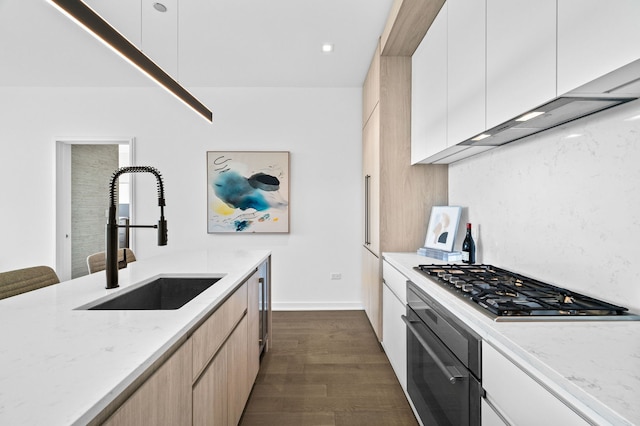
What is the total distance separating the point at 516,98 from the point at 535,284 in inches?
33.8

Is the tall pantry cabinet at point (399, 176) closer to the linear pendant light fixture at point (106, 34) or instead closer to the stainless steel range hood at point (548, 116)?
the stainless steel range hood at point (548, 116)

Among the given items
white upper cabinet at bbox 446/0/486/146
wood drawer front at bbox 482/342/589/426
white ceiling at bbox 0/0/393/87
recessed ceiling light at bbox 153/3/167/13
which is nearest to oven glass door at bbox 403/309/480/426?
wood drawer front at bbox 482/342/589/426

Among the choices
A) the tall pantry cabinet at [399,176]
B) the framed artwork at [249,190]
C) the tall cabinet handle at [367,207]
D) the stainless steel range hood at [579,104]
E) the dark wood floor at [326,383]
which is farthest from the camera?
the framed artwork at [249,190]

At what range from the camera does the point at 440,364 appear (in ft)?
4.42

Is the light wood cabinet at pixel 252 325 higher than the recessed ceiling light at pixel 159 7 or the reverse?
the reverse

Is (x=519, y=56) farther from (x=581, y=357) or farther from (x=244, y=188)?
(x=244, y=188)

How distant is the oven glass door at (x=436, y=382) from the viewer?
1.15 m

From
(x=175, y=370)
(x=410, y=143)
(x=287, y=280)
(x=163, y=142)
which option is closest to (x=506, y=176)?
(x=410, y=143)

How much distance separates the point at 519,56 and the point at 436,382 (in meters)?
1.43

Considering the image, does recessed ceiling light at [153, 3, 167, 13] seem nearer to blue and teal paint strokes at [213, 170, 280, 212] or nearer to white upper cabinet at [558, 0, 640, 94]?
blue and teal paint strokes at [213, 170, 280, 212]

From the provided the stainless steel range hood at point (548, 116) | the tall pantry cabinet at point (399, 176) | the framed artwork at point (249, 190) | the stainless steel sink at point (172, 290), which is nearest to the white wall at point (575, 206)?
the stainless steel range hood at point (548, 116)

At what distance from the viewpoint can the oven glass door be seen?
115 centimetres

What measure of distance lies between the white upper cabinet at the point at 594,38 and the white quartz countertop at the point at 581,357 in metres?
0.76

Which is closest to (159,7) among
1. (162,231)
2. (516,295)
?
(162,231)
